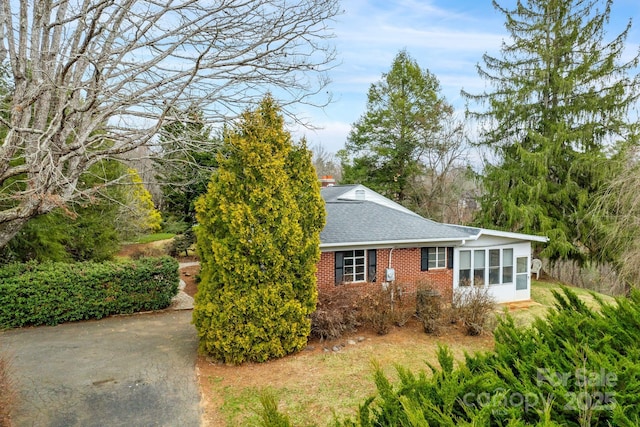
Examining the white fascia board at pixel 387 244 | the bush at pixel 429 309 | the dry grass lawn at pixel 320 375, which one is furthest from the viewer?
the white fascia board at pixel 387 244

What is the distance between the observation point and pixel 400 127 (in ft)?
77.9

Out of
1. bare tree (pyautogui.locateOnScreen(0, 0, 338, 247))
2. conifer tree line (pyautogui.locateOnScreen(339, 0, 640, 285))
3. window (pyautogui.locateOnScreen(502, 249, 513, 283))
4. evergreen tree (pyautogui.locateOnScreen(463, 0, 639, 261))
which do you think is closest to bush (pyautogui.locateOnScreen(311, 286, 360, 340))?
bare tree (pyautogui.locateOnScreen(0, 0, 338, 247))

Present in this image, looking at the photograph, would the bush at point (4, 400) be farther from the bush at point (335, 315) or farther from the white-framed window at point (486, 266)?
the white-framed window at point (486, 266)

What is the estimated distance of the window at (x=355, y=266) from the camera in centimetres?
1080

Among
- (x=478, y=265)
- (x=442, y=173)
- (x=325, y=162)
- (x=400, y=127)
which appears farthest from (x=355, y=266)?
(x=325, y=162)

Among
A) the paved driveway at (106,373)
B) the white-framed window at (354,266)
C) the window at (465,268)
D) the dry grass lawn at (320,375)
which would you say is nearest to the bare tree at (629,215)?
the window at (465,268)

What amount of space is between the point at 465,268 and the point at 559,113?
10056 millimetres

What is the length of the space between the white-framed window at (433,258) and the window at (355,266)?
172cm

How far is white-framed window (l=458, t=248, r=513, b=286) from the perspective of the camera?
12.2 m

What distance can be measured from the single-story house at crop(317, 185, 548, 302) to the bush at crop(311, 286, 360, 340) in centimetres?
66

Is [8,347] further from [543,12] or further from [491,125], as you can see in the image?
[543,12]

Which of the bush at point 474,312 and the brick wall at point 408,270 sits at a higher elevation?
the brick wall at point 408,270

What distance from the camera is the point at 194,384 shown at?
251 inches

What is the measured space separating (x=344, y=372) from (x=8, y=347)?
24.2ft
